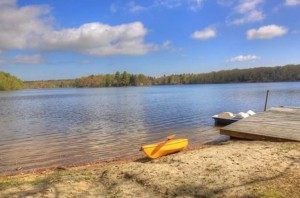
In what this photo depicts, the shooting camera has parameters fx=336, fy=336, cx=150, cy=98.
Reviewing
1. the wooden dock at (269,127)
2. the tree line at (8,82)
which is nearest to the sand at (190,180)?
the wooden dock at (269,127)

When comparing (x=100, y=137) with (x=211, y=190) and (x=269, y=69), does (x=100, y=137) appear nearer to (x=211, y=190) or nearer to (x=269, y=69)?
(x=211, y=190)

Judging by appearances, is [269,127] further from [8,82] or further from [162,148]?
[8,82]

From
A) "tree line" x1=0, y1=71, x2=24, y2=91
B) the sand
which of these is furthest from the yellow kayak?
"tree line" x1=0, y1=71, x2=24, y2=91

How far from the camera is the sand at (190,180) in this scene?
6.91 meters

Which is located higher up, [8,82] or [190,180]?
[8,82]

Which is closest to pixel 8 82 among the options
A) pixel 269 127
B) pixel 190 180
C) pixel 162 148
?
pixel 269 127

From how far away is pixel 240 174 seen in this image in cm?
783

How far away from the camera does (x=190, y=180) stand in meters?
7.71

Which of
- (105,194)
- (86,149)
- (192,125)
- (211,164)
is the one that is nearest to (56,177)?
(105,194)

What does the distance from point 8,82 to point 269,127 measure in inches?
6298

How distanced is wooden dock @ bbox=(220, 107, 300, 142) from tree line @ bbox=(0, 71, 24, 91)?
149884 millimetres

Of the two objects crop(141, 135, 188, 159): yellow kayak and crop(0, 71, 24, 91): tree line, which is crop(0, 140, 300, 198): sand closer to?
crop(141, 135, 188, 159): yellow kayak

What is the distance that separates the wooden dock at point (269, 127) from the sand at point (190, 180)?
115 inches

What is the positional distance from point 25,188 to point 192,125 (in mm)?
17060
